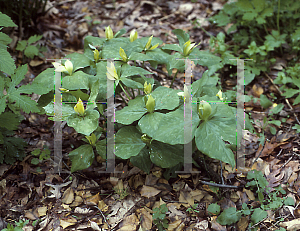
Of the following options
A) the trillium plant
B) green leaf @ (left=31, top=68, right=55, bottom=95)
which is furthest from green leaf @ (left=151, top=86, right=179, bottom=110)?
green leaf @ (left=31, top=68, right=55, bottom=95)

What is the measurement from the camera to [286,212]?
1.76 m

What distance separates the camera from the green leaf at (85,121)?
1541mm

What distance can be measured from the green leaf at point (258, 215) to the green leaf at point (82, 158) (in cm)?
118

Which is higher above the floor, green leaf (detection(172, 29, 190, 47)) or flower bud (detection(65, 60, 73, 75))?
green leaf (detection(172, 29, 190, 47))

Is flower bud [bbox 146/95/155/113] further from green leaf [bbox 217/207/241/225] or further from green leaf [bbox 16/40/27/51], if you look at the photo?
green leaf [bbox 16/40/27/51]

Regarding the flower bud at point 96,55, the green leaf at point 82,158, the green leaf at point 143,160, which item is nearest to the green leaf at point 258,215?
the green leaf at point 143,160

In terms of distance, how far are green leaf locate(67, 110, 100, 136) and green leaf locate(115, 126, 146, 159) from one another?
0.23 meters

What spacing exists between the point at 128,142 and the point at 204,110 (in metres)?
0.58

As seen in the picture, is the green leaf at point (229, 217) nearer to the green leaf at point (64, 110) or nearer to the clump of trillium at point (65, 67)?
the green leaf at point (64, 110)

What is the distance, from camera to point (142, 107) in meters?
1.69

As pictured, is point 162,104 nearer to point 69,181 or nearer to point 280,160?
point 69,181

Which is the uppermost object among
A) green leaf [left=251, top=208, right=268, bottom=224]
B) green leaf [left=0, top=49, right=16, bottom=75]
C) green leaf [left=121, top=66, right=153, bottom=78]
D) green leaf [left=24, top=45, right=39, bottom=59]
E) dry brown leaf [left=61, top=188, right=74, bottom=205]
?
green leaf [left=0, top=49, right=16, bottom=75]

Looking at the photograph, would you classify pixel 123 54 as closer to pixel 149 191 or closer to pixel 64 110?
pixel 64 110
